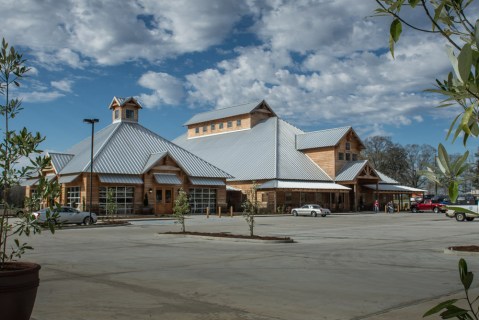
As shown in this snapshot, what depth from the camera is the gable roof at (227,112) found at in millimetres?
74688

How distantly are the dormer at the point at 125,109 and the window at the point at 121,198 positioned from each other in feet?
41.4

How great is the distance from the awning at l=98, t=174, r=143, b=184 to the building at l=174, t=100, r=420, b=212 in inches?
565

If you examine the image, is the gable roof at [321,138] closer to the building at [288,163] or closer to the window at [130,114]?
the building at [288,163]

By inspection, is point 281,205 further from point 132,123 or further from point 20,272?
point 20,272

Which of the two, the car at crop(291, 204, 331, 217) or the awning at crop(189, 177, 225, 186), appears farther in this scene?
the awning at crop(189, 177, 225, 186)

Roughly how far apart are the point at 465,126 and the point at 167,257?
14913mm

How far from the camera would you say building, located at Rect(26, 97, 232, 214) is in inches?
1941

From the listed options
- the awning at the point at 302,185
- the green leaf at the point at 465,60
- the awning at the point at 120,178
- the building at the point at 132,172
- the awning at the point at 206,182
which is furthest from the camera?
the awning at the point at 302,185

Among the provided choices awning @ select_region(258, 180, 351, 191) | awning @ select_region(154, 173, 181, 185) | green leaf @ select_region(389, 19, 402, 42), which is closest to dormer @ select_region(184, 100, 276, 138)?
awning @ select_region(258, 180, 351, 191)

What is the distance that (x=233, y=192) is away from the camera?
64.1 m

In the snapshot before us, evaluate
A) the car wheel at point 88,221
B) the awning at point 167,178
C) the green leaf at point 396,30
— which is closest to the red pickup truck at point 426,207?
the awning at point 167,178

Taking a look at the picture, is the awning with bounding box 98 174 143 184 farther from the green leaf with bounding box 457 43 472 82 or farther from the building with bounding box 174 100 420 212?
the green leaf with bounding box 457 43 472 82

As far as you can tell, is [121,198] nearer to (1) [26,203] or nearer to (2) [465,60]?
(1) [26,203]

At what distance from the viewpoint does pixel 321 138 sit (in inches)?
2707
